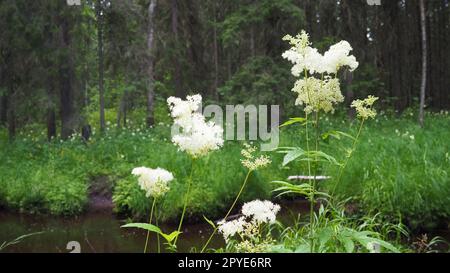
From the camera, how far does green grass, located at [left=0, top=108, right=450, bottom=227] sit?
6.26 meters

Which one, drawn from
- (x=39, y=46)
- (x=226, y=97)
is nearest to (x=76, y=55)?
(x=39, y=46)

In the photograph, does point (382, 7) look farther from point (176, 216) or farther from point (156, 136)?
point (176, 216)

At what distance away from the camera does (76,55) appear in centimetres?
1419

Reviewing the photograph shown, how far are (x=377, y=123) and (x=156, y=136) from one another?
22.0 feet

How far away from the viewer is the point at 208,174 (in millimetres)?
8672

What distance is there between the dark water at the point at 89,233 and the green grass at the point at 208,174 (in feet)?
Answer: 1.09

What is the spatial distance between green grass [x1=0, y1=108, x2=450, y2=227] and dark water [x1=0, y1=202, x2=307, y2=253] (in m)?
0.33

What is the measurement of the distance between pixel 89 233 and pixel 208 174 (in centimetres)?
245

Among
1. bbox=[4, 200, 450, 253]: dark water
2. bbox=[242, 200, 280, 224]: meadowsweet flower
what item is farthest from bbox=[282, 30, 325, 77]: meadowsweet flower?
bbox=[4, 200, 450, 253]: dark water

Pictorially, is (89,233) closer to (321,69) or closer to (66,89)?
(321,69)

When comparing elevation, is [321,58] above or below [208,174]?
above

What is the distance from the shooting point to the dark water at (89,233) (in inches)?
258

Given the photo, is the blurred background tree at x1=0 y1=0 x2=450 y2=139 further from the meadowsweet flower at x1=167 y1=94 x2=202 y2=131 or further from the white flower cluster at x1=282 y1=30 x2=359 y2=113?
the meadowsweet flower at x1=167 y1=94 x2=202 y2=131

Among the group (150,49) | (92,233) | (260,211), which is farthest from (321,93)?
(150,49)
